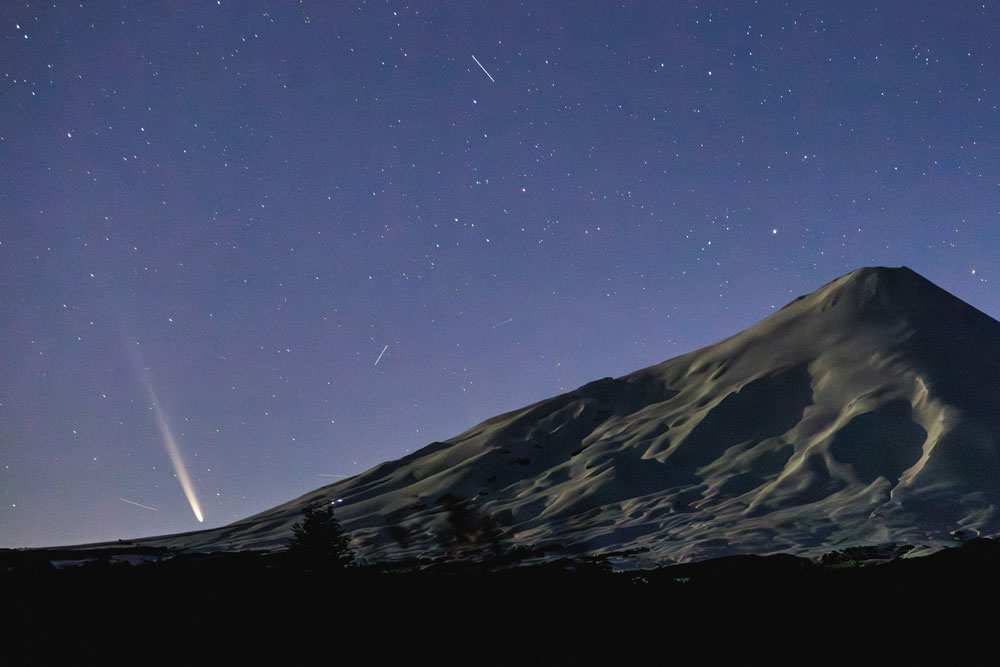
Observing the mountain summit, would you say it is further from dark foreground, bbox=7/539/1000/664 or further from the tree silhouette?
dark foreground, bbox=7/539/1000/664

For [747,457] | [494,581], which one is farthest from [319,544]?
[747,457]

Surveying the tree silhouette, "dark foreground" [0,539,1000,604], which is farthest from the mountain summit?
the tree silhouette

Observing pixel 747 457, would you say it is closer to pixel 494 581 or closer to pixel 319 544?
pixel 319 544

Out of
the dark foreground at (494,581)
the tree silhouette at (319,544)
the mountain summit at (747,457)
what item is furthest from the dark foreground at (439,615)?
the mountain summit at (747,457)

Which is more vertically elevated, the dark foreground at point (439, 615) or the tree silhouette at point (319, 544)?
the tree silhouette at point (319, 544)

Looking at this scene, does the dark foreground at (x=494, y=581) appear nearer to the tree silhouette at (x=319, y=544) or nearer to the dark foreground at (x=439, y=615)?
the dark foreground at (x=439, y=615)

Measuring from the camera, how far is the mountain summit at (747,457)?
8338 centimetres

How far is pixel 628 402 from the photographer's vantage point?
152500 mm

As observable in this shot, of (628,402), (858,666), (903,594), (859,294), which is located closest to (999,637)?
(858,666)

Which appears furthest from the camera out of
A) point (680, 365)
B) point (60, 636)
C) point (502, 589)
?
point (680, 365)

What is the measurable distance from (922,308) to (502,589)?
133430 millimetres

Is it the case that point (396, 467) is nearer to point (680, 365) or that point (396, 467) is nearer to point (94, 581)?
point (680, 365)

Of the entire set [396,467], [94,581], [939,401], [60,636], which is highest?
[396,467]

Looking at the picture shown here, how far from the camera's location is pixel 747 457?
4331 inches
